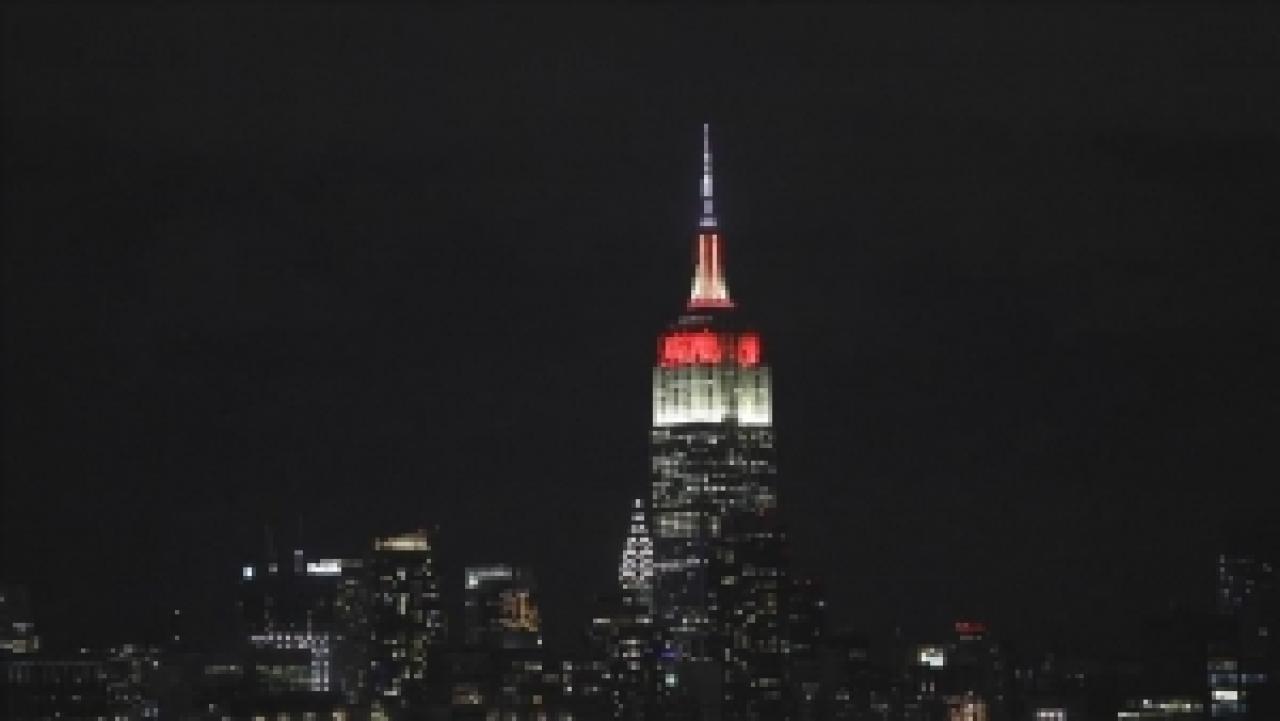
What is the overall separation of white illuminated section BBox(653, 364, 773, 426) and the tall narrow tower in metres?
0.03

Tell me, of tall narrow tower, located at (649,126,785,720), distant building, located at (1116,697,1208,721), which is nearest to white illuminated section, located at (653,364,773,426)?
tall narrow tower, located at (649,126,785,720)

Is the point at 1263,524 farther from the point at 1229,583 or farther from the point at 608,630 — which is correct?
the point at 608,630

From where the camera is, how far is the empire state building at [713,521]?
151 m

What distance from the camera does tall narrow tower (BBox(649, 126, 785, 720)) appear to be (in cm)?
15088

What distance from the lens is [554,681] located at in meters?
151

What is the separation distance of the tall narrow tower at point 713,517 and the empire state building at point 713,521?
0.03m

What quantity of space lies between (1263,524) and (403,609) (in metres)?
26.3

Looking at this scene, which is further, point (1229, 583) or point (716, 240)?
point (716, 240)

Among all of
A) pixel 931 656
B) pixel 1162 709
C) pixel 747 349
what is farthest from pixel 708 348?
pixel 1162 709

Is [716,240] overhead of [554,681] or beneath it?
overhead

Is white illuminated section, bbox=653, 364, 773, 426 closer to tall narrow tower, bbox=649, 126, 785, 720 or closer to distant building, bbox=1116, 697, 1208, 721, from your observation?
tall narrow tower, bbox=649, 126, 785, 720

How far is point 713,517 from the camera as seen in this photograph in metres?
159

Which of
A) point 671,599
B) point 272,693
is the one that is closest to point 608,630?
point 671,599

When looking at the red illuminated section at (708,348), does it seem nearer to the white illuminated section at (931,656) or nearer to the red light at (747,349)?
the red light at (747,349)
